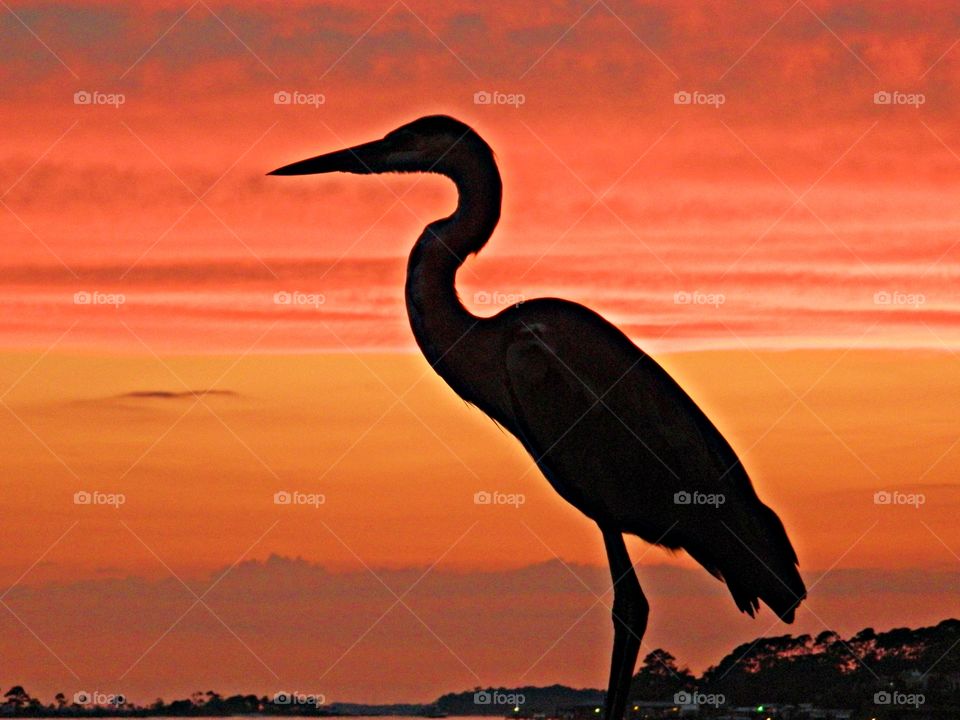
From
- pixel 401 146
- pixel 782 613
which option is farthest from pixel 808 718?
pixel 401 146

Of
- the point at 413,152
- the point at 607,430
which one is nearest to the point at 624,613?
the point at 607,430

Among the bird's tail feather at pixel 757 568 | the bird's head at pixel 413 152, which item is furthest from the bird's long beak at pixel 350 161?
the bird's tail feather at pixel 757 568

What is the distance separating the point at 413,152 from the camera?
12.4 meters

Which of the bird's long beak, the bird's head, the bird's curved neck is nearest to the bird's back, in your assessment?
the bird's curved neck

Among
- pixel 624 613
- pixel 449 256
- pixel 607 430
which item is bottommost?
pixel 624 613

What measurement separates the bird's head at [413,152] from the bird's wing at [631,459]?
1360 millimetres

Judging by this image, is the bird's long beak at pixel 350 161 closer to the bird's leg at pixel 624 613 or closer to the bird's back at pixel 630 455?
the bird's back at pixel 630 455

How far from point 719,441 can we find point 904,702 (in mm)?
3684

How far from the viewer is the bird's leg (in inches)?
475

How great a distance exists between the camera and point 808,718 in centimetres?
2559

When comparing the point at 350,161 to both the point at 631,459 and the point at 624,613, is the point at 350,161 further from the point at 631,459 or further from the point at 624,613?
the point at 624,613

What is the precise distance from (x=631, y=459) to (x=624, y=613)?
44.3 inches

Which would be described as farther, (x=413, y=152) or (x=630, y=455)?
(x=413, y=152)

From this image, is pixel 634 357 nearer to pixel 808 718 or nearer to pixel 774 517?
pixel 774 517
